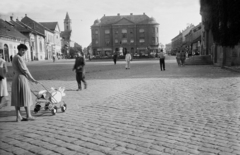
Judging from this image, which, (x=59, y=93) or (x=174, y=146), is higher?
(x=59, y=93)

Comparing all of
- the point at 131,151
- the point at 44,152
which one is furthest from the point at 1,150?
the point at 131,151

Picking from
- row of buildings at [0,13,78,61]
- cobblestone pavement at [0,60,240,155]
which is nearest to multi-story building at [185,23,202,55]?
row of buildings at [0,13,78,61]

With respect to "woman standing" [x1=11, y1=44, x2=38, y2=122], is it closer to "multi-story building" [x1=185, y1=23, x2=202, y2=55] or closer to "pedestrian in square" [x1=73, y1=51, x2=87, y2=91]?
"pedestrian in square" [x1=73, y1=51, x2=87, y2=91]

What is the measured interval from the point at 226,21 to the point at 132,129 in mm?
18157

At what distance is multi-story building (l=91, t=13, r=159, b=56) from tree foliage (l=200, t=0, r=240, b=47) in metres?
71.9

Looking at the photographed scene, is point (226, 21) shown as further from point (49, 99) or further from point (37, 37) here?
point (37, 37)

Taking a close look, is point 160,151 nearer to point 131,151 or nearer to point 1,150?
point 131,151

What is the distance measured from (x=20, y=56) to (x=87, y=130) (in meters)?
2.26

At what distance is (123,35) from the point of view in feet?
308

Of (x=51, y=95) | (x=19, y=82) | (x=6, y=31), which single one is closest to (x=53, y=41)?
(x=6, y=31)

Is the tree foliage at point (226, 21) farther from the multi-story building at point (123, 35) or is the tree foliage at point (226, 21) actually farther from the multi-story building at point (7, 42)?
the multi-story building at point (123, 35)

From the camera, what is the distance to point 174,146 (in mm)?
3848

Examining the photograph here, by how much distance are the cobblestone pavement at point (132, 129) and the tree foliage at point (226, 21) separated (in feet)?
42.9

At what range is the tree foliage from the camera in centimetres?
1853
